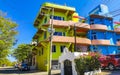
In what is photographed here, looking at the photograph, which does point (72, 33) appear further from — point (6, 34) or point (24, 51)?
point (24, 51)

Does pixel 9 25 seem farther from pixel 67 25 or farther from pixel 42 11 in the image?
pixel 67 25

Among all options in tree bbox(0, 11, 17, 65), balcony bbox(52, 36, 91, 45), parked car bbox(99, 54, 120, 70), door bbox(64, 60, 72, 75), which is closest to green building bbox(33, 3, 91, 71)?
balcony bbox(52, 36, 91, 45)

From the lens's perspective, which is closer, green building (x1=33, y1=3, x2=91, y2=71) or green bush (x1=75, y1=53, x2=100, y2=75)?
green bush (x1=75, y1=53, x2=100, y2=75)

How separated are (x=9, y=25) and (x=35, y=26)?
10.8 m

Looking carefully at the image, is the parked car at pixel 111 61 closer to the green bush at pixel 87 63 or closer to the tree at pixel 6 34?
the green bush at pixel 87 63

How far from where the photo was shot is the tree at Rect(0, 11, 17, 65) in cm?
3778

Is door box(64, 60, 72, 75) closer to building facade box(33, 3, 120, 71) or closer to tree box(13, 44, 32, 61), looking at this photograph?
building facade box(33, 3, 120, 71)

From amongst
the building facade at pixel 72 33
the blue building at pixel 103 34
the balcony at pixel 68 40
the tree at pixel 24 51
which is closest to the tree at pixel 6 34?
the building facade at pixel 72 33

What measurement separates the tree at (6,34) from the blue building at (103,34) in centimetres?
1604

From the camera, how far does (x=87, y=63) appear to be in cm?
2111

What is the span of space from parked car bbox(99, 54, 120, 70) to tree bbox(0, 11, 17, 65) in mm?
19928

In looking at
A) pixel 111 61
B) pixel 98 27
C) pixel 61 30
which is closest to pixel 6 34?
pixel 61 30

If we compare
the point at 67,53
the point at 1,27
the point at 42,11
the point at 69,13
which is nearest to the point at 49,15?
the point at 42,11

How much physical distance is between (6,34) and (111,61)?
22315mm
